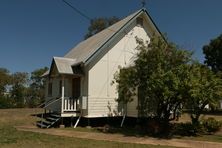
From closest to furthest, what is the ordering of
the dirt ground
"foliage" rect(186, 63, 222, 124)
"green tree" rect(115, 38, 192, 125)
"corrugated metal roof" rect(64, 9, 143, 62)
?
the dirt ground < "foliage" rect(186, 63, 222, 124) < "green tree" rect(115, 38, 192, 125) < "corrugated metal roof" rect(64, 9, 143, 62)

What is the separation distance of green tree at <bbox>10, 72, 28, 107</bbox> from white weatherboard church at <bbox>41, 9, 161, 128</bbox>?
22.0 m

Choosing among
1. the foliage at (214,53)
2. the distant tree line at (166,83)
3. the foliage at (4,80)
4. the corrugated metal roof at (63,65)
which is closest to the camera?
the distant tree line at (166,83)

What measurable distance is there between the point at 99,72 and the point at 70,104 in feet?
9.75

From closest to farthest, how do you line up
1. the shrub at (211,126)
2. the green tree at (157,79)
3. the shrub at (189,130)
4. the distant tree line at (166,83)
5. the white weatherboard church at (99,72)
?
the distant tree line at (166,83) → the green tree at (157,79) → the shrub at (189,130) → the shrub at (211,126) → the white weatherboard church at (99,72)

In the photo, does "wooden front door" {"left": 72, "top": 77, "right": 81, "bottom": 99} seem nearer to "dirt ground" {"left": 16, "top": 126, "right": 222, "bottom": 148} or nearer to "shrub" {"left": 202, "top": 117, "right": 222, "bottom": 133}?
"dirt ground" {"left": 16, "top": 126, "right": 222, "bottom": 148}

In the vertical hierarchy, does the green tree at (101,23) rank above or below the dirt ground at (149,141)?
above

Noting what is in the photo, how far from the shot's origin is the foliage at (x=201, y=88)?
1476 centimetres

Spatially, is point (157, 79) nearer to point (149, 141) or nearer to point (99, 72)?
point (149, 141)

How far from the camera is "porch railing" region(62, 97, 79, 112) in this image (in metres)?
18.9

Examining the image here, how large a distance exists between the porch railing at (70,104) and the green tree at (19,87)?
22.4m

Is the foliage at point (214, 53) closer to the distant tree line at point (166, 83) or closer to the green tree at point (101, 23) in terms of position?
the green tree at point (101, 23)

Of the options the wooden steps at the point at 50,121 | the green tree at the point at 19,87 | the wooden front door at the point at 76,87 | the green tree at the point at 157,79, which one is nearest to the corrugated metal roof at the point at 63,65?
the wooden front door at the point at 76,87

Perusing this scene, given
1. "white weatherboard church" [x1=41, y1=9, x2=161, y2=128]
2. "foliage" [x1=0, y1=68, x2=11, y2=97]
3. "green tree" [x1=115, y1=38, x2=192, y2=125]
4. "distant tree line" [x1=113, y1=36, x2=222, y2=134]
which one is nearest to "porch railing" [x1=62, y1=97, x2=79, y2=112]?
"white weatherboard church" [x1=41, y1=9, x2=161, y2=128]

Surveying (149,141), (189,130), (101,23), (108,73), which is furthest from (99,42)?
(101,23)
